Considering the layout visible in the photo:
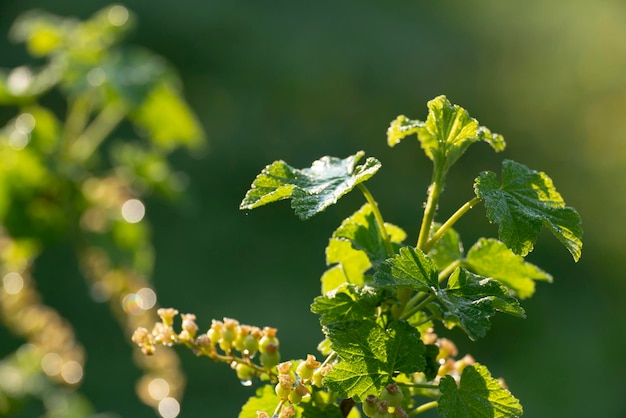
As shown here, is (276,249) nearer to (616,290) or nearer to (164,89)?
(616,290)

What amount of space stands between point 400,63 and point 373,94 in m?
0.28

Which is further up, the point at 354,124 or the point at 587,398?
the point at 354,124

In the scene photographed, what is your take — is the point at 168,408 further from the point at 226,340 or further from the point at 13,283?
the point at 226,340

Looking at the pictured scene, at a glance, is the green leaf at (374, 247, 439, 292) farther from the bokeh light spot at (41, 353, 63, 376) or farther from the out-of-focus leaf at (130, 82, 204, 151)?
the out-of-focus leaf at (130, 82, 204, 151)

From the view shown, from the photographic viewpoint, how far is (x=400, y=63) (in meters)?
5.11

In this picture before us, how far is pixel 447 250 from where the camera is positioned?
0.71 meters

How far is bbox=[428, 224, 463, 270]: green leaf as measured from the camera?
0.71 m

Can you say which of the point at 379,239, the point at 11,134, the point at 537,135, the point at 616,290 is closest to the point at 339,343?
the point at 379,239

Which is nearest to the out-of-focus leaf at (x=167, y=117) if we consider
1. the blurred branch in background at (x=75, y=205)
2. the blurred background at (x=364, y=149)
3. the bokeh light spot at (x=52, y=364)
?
the blurred branch in background at (x=75, y=205)

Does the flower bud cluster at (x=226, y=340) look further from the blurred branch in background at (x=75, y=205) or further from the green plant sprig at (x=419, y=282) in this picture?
the blurred branch in background at (x=75, y=205)

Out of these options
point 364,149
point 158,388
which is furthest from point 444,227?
point 364,149

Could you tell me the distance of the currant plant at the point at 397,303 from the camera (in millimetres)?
561

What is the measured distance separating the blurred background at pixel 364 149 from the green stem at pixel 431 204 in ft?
10.3

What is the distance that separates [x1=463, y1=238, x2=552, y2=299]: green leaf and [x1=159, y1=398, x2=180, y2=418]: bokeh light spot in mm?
521
